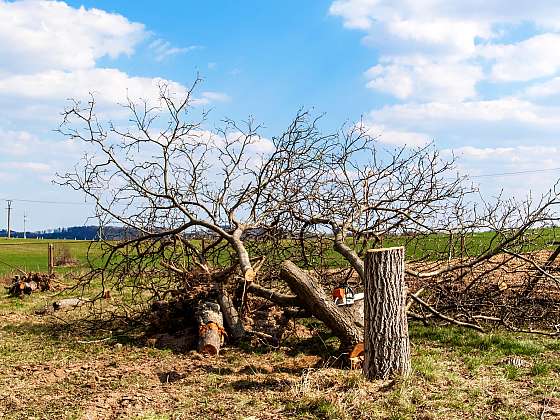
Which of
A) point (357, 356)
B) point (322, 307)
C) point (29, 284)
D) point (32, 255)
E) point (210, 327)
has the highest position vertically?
point (32, 255)

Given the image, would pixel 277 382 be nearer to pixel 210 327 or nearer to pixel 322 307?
pixel 322 307

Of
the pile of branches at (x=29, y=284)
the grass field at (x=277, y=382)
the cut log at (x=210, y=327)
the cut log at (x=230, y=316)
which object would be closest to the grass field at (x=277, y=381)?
the grass field at (x=277, y=382)

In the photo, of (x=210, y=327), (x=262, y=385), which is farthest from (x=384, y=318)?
(x=210, y=327)

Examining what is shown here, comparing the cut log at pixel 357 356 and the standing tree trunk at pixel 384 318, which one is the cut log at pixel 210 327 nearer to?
the cut log at pixel 357 356

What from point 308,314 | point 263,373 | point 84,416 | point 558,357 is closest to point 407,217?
point 308,314

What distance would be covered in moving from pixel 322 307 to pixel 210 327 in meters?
1.34

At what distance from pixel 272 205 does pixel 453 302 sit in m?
2.74

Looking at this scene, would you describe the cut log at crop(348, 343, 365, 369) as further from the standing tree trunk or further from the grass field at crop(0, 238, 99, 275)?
the grass field at crop(0, 238, 99, 275)

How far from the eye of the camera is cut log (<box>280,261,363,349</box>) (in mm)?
5770

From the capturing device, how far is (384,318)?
492 centimetres

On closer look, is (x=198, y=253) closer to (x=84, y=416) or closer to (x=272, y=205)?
(x=272, y=205)

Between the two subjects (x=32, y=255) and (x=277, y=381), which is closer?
(x=277, y=381)

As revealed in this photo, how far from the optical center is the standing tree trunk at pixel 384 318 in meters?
4.88

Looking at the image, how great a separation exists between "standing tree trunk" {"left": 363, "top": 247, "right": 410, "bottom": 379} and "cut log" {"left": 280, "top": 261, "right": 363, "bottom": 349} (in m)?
0.77
